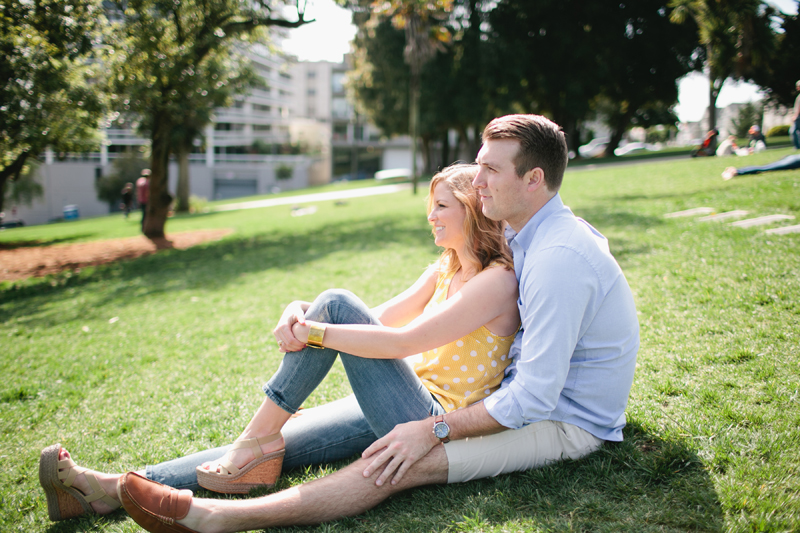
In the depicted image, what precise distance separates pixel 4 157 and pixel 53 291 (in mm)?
6159

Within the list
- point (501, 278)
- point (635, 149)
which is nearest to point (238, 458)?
point (501, 278)

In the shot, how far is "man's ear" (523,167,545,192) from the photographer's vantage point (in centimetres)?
214

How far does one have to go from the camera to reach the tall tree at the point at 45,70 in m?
8.90

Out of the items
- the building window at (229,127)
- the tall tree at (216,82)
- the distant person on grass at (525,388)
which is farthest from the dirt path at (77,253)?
the building window at (229,127)

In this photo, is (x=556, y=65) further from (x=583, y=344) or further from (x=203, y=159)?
(x=203, y=159)

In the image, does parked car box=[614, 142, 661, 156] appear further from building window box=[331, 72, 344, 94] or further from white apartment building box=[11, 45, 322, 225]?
building window box=[331, 72, 344, 94]

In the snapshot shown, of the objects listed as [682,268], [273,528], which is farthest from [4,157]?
[682,268]

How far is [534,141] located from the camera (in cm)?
209

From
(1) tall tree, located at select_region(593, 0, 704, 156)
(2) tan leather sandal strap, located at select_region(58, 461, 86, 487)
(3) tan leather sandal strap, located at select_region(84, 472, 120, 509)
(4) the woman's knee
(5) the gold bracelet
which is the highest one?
(1) tall tree, located at select_region(593, 0, 704, 156)

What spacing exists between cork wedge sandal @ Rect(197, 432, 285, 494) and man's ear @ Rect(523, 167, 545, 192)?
1845 mm

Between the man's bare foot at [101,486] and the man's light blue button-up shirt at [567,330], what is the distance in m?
2.11

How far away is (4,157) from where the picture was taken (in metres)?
13.0

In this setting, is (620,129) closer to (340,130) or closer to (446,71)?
(446,71)

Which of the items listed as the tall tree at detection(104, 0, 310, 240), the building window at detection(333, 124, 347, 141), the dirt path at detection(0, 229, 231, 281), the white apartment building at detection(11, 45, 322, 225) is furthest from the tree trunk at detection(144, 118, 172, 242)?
the building window at detection(333, 124, 347, 141)
